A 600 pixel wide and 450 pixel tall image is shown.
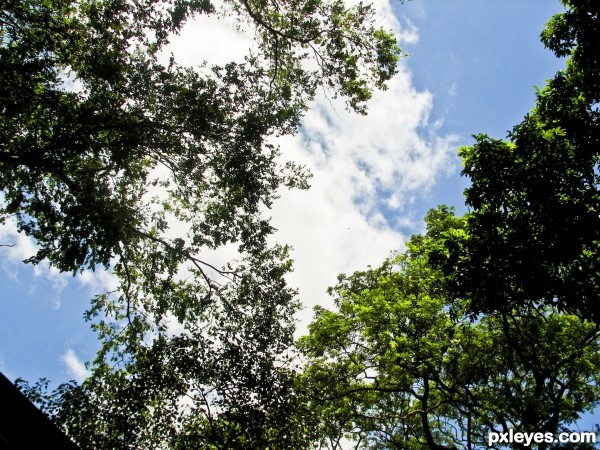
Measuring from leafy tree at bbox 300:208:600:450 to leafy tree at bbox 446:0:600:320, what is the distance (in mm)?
5574

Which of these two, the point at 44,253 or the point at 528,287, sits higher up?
the point at 44,253

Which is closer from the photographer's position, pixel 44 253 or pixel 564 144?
pixel 564 144

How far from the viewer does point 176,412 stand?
40.7ft

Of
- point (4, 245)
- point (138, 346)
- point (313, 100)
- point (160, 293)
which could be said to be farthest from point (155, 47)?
point (138, 346)

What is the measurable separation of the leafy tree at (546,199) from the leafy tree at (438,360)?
557 cm

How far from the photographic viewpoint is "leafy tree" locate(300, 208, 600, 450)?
1481cm

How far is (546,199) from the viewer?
7789 mm

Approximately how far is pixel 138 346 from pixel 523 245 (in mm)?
13795

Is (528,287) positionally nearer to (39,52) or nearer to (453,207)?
(453,207)

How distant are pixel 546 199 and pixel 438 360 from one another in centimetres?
1023

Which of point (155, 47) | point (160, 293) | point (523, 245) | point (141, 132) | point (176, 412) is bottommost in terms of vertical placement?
point (176, 412)

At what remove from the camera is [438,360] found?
1570cm

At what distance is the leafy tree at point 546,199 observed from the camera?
762cm

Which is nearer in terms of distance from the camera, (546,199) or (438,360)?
(546,199)
